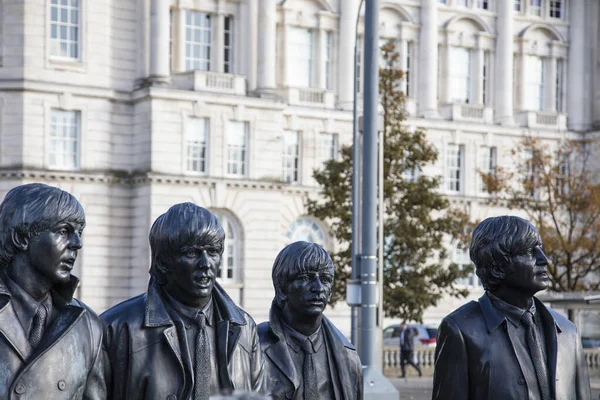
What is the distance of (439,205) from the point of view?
146ft

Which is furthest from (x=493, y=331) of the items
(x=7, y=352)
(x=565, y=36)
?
(x=565, y=36)

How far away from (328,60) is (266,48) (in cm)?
552

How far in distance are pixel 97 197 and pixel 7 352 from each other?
52513 mm

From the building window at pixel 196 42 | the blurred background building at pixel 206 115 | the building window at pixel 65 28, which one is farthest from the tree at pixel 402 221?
the building window at pixel 196 42

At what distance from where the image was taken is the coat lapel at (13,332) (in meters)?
6.25

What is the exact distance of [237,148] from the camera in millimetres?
60562

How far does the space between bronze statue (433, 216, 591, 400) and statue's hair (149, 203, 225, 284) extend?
1470 millimetres

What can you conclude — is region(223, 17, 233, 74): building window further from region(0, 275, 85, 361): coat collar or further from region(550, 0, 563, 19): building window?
region(0, 275, 85, 361): coat collar

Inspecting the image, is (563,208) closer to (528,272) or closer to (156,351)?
(528,272)

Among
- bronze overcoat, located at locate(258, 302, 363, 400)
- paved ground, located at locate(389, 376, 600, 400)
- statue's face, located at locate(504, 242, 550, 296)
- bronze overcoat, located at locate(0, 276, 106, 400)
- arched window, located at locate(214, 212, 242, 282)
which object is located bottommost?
paved ground, located at locate(389, 376, 600, 400)

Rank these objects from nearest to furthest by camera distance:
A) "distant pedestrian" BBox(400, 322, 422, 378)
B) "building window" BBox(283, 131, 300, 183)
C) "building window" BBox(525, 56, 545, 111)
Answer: "distant pedestrian" BBox(400, 322, 422, 378) < "building window" BBox(283, 131, 300, 183) < "building window" BBox(525, 56, 545, 111)

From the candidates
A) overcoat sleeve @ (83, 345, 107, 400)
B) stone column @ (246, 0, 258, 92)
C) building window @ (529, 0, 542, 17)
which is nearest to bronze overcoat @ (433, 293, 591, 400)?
overcoat sleeve @ (83, 345, 107, 400)

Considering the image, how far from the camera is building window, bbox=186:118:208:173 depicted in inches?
2330

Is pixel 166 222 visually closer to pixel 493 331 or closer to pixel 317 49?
pixel 493 331
